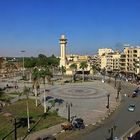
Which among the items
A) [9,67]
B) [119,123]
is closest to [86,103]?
[119,123]

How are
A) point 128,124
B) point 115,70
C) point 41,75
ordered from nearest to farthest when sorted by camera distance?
point 128,124, point 41,75, point 115,70

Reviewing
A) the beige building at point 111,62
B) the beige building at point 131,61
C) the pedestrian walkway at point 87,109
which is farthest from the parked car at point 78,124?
the beige building at point 111,62

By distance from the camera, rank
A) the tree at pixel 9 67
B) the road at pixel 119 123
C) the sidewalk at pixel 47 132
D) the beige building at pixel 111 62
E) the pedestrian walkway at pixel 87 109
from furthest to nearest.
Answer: the tree at pixel 9 67, the beige building at pixel 111 62, the pedestrian walkway at pixel 87 109, the road at pixel 119 123, the sidewalk at pixel 47 132

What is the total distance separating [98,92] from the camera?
9938 centimetres

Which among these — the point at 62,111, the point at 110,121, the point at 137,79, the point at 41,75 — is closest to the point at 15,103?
the point at 41,75

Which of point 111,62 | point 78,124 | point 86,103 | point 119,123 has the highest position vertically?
point 111,62

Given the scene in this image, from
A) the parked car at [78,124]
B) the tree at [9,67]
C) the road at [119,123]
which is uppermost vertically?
the tree at [9,67]

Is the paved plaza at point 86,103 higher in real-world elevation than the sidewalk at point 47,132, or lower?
higher

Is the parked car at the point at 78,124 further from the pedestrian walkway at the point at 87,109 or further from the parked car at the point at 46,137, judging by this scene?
the parked car at the point at 46,137

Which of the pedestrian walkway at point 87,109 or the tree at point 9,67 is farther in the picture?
the tree at point 9,67

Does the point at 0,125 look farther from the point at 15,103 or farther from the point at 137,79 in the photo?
the point at 137,79

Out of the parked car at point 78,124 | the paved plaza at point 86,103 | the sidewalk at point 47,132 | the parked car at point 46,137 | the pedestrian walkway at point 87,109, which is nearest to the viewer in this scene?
the parked car at point 46,137

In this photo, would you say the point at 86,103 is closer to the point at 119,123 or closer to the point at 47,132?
the point at 119,123

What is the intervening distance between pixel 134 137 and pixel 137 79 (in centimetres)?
9360
